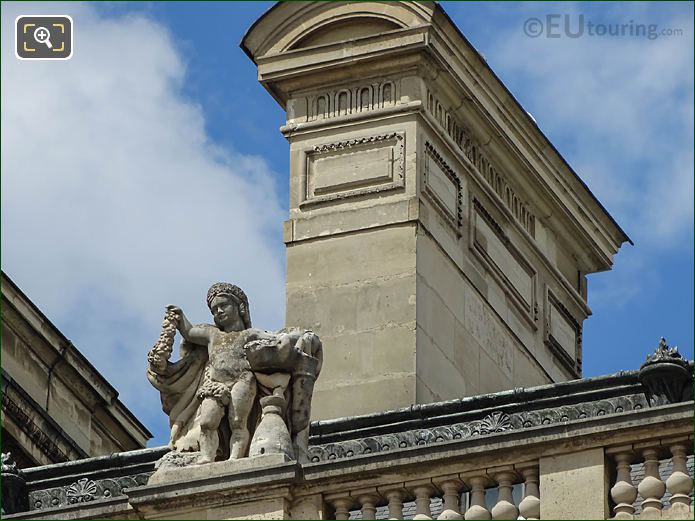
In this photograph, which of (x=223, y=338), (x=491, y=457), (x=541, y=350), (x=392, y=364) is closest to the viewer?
(x=491, y=457)

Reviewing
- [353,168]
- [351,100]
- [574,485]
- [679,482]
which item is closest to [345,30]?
[351,100]

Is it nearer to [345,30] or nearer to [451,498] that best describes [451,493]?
[451,498]

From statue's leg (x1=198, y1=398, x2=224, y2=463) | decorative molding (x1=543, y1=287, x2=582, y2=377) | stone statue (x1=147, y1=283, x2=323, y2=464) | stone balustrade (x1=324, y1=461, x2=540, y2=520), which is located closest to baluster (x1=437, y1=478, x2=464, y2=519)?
stone balustrade (x1=324, y1=461, x2=540, y2=520)

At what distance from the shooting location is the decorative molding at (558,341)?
114 feet

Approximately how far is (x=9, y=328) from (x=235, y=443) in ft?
36.1

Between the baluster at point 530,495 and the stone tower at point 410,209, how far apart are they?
273 inches

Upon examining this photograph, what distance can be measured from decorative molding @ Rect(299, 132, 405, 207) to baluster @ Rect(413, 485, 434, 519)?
841 centimetres

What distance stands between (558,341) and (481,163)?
2.28 meters

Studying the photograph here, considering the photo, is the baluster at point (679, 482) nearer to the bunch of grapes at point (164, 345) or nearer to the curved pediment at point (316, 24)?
the bunch of grapes at point (164, 345)

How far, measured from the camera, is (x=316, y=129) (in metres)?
33.3

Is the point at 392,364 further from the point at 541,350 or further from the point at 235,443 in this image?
the point at 235,443

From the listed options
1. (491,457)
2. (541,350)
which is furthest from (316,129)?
(491,457)

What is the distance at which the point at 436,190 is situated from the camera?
32781 millimetres

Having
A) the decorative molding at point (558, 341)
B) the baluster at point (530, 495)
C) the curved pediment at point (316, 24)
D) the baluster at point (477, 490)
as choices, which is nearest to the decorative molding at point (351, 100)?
the curved pediment at point (316, 24)
